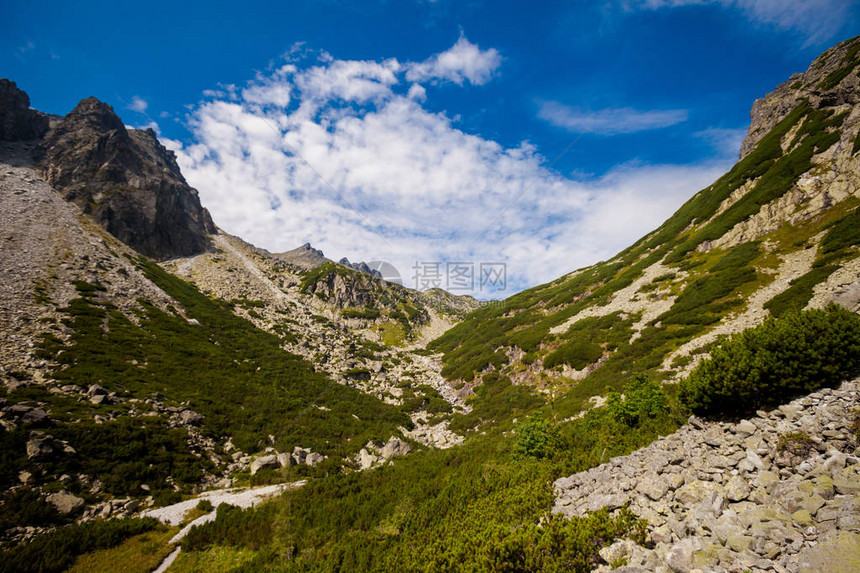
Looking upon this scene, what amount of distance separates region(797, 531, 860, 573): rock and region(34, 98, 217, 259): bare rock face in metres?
87.3

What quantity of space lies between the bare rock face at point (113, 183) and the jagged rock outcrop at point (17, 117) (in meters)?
4.09

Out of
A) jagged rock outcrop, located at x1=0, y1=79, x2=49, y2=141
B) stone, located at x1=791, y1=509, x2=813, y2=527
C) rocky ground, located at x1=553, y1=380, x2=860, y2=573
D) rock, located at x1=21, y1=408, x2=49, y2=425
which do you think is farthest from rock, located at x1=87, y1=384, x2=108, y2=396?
jagged rock outcrop, located at x1=0, y1=79, x2=49, y2=141

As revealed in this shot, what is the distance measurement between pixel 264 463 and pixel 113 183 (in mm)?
79848

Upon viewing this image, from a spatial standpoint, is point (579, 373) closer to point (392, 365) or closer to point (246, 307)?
point (392, 365)

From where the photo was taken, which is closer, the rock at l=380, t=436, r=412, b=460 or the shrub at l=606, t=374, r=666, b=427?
the shrub at l=606, t=374, r=666, b=427

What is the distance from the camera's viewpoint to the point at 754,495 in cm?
592

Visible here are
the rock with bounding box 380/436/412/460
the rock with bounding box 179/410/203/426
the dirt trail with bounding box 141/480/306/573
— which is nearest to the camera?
the dirt trail with bounding box 141/480/306/573

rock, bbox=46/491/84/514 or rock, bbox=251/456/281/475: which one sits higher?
rock, bbox=46/491/84/514

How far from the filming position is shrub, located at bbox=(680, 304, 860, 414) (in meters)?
7.29

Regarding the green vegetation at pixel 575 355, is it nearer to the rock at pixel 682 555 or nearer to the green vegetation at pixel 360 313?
the rock at pixel 682 555

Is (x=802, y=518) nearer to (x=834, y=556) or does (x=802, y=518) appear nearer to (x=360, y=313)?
(x=834, y=556)

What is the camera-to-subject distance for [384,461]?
22344 mm

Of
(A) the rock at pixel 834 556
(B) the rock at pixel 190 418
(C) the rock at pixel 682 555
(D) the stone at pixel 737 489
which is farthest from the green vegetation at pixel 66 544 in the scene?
(D) the stone at pixel 737 489

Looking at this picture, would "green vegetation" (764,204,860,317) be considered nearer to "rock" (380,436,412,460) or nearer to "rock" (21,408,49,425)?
"rock" (380,436,412,460)
